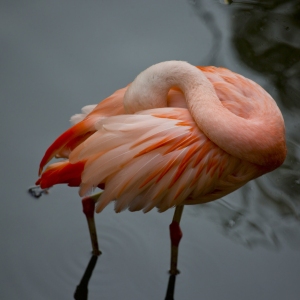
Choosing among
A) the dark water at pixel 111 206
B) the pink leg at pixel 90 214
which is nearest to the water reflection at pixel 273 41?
the dark water at pixel 111 206

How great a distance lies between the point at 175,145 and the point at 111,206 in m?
1.15

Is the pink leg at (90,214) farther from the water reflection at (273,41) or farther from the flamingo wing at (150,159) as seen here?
the water reflection at (273,41)

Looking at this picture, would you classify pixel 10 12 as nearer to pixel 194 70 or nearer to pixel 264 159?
pixel 194 70

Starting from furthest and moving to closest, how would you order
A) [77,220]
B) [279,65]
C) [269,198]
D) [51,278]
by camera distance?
[279,65] → [269,198] → [77,220] → [51,278]

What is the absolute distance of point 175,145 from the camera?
2.94 meters

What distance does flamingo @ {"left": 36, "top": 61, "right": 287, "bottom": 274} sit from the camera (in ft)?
9.59

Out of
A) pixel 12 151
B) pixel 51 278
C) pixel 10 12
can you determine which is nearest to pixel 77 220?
pixel 51 278

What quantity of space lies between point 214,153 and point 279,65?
226 centimetres

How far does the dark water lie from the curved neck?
32.9 inches

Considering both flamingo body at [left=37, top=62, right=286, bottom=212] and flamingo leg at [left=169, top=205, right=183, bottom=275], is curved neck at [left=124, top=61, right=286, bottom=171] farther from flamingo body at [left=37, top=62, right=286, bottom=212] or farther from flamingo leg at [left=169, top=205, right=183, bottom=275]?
flamingo leg at [left=169, top=205, right=183, bottom=275]

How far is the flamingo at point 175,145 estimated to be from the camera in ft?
9.59

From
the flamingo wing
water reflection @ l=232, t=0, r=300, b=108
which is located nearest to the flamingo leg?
the flamingo wing

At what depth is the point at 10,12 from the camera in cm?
507

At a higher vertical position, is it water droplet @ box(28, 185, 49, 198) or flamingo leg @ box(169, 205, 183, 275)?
water droplet @ box(28, 185, 49, 198)
